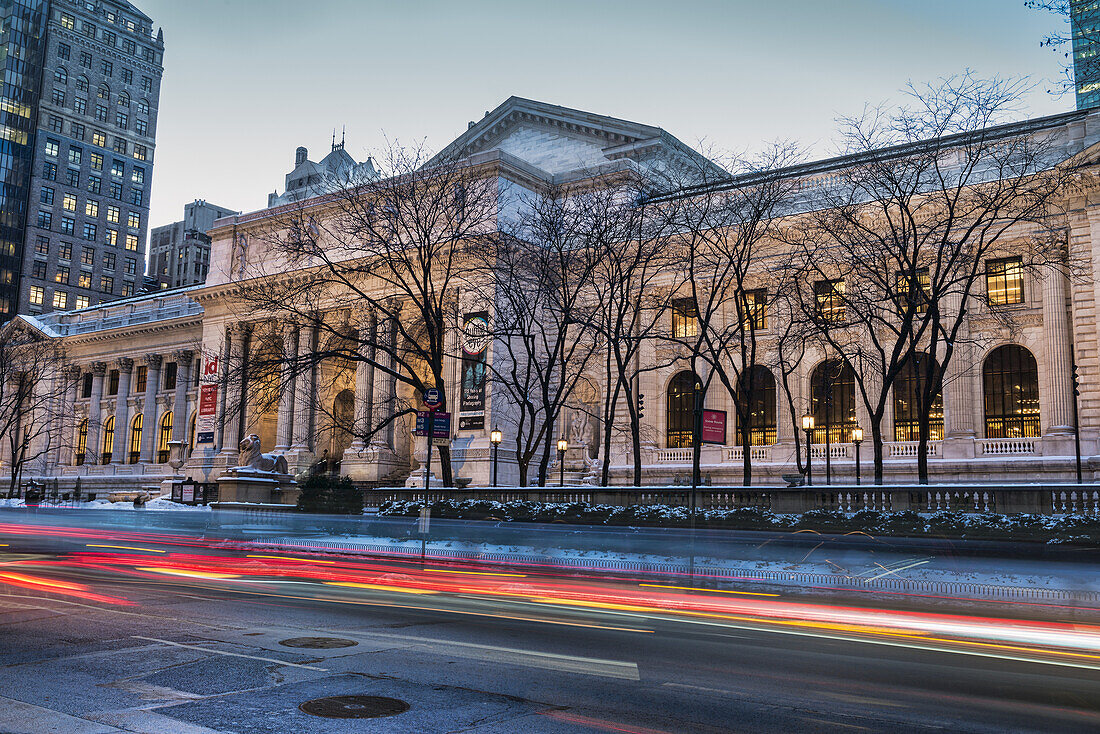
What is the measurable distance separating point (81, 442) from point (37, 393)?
7859 millimetres

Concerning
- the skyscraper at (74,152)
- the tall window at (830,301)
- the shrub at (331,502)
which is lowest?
the shrub at (331,502)

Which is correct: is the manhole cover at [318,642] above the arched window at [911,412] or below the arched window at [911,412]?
below

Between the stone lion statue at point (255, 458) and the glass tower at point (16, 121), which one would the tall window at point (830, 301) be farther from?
the glass tower at point (16, 121)

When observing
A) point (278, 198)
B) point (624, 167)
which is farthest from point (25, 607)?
point (278, 198)

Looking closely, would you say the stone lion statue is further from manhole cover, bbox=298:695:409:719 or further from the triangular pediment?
manhole cover, bbox=298:695:409:719

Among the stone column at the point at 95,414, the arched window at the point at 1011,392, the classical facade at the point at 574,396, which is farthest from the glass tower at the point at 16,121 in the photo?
the arched window at the point at 1011,392

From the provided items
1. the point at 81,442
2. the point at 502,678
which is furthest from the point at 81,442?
the point at 502,678

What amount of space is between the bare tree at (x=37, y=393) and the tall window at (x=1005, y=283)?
72.6m

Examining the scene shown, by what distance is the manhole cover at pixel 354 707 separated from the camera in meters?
7.38

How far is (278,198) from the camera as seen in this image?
115750 mm

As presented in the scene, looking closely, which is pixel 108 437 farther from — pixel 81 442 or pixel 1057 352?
pixel 1057 352

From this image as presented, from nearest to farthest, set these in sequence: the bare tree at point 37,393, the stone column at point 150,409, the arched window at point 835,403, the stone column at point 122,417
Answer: the arched window at point 835,403
the stone column at point 150,409
the stone column at point 122,417
the bare tree at point 37,393

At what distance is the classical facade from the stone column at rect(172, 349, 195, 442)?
15 cm

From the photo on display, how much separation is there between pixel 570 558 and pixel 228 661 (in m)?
13.9
